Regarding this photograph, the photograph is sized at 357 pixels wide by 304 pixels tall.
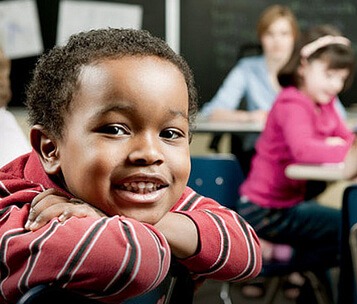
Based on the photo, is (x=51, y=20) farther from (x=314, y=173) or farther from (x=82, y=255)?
(x=82, y=255)

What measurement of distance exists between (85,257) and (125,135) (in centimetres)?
15

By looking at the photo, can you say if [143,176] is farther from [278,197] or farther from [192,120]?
[278,197]

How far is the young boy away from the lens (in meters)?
0.76

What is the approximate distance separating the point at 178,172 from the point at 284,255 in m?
1.68

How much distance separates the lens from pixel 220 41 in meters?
5.54

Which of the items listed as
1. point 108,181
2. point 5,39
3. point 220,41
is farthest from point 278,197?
point 5,39

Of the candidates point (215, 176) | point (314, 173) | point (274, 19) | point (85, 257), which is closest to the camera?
point (85, 257)

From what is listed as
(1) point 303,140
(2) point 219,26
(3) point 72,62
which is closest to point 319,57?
(1) point 303,140

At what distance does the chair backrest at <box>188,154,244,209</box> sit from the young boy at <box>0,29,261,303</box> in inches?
61.7

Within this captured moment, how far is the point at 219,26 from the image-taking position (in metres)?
5.55

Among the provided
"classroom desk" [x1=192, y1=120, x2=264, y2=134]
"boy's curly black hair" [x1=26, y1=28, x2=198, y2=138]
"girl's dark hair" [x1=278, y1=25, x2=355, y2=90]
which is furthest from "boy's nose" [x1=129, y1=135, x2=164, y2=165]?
"classroom desk" [x1=192, y1=120, x2=264, y2=134]

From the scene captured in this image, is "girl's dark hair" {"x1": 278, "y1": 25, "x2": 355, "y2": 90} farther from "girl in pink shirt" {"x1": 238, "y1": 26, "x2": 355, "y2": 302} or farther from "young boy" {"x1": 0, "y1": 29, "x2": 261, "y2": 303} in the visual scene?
"young boy" {"x1": 0, "y1": 29, "x2": 261, "y2": 303}

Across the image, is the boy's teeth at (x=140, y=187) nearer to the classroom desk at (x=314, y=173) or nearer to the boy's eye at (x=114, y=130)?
the boy's eye at (x=114, y=130)

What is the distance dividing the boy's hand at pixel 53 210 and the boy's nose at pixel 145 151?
0.25 feet
